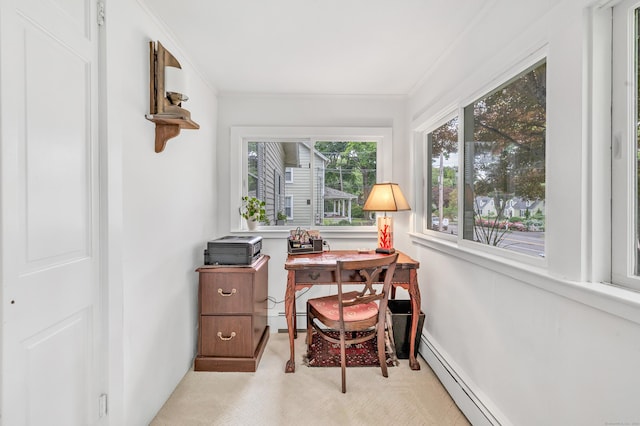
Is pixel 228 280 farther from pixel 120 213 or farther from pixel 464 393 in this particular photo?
pixel 464 393

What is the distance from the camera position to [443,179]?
2.51 metres

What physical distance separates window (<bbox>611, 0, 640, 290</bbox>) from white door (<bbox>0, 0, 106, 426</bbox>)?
77.4 inches

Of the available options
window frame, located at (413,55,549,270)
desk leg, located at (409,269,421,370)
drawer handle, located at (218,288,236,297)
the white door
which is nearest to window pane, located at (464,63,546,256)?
window frame, located at (413,55,549,270)

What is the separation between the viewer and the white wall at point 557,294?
38.5 inches

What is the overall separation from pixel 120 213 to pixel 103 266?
0.84ft

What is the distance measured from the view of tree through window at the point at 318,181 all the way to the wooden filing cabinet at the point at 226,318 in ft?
3.16

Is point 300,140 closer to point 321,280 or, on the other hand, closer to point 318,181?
point 318,181

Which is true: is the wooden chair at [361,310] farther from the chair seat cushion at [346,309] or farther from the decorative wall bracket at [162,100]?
the decorative wall bracket at [162,100]

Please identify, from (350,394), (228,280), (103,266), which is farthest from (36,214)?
(350,394)

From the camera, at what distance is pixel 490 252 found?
1714 millimetres

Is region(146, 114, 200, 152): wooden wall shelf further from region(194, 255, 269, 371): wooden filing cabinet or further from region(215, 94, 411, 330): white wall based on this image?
region(215, 94, 411, 330): white wall

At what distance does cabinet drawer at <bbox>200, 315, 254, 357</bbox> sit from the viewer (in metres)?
2.33

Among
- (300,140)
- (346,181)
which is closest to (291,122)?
(300,140)

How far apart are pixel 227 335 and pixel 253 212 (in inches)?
45.0
